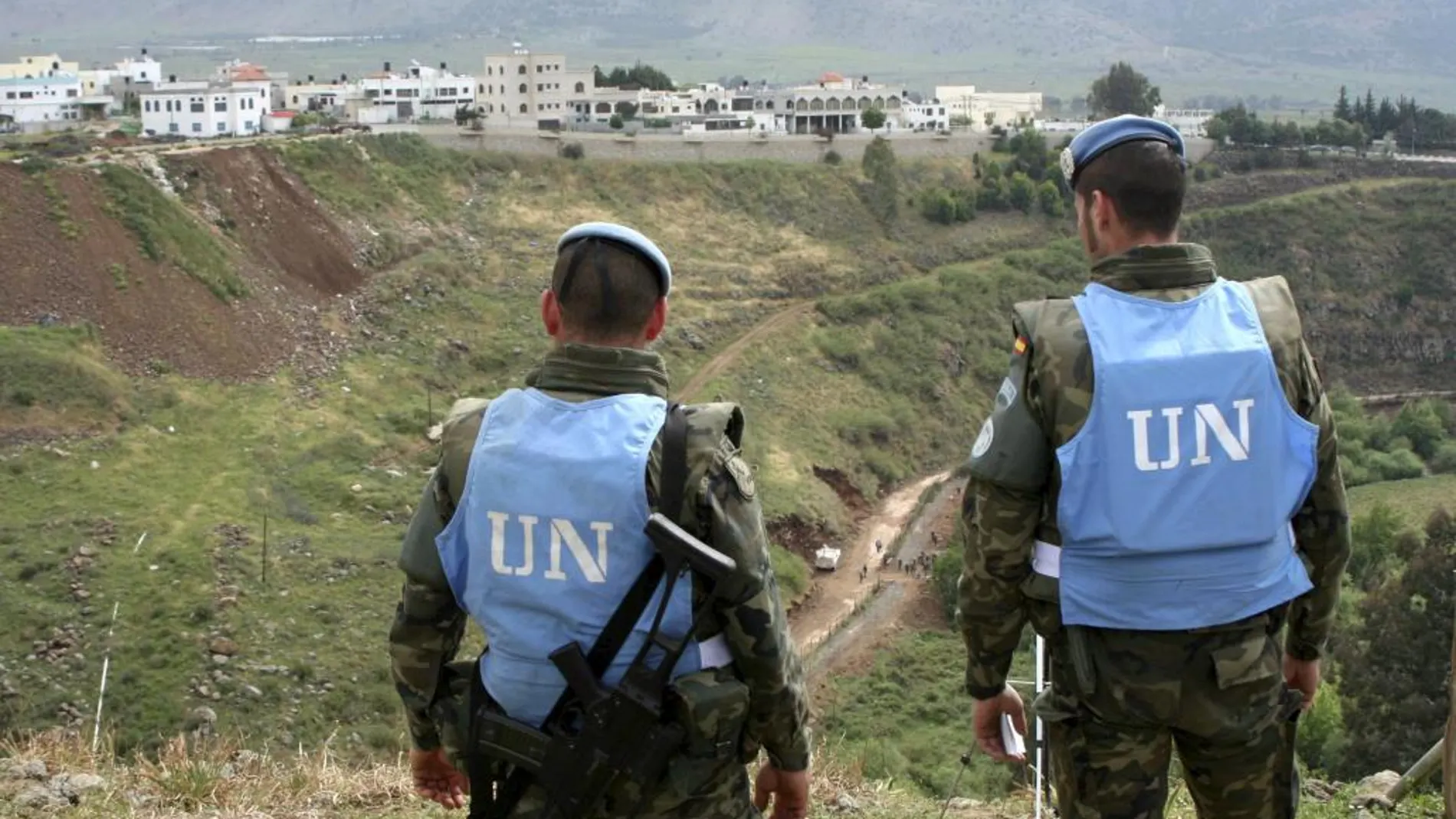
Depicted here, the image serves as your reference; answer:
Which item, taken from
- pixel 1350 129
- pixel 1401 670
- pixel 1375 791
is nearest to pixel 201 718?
pixel 1401 670

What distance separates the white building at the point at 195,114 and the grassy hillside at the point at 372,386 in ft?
23.4

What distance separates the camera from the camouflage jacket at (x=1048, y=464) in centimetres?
349

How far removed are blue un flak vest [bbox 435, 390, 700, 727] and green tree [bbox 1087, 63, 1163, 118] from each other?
63.2 meters

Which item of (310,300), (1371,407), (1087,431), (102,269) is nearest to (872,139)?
(1371,407)

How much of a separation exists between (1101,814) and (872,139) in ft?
154

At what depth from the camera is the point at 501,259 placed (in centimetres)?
3569

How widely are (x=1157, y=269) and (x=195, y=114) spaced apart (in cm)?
4438

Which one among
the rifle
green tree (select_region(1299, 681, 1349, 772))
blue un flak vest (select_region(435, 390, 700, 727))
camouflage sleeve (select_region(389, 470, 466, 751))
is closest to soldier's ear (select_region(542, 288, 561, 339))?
blue un flak vest (select_region(435, 390, 700, 727))

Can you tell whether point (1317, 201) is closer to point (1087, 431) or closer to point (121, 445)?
point (121, 445)

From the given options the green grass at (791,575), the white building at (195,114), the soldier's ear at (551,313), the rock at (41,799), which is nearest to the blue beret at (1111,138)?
the soldier's ear at (551,313)

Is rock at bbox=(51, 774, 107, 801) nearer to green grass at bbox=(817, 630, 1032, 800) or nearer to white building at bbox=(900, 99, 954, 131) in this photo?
green grass at bbox=(817, 630, 1032, 800)

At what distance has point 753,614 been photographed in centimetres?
328

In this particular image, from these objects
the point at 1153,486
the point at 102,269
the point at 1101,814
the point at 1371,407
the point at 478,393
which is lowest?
the point at 1371,407

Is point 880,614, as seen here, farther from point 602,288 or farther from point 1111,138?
point 602,288
